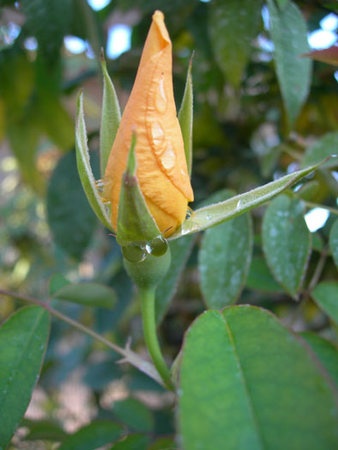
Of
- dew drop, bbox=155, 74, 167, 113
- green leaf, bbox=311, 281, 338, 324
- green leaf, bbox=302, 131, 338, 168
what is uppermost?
dew drop, bbox=155, 74, 167, 113

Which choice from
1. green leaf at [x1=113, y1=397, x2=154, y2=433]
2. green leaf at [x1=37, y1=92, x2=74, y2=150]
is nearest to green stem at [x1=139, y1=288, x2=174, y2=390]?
green leaf at [x1=113, y1=397, x2=154, y2=433]

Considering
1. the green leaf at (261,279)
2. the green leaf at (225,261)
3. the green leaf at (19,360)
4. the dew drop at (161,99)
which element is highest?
the dew drop at (161,99)

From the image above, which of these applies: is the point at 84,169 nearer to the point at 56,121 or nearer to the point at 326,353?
the point at 326,353

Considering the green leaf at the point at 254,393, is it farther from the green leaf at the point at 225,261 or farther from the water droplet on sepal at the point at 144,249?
the green leaf at the point at 225,261

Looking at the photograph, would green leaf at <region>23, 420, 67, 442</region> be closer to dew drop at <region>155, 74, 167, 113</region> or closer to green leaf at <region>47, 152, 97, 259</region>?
green leaf at <region>47, 152, 97, 259</region>

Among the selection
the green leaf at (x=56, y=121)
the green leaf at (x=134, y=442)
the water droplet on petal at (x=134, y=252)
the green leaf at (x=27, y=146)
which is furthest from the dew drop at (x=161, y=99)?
the green leaf at (x=27, y=146)

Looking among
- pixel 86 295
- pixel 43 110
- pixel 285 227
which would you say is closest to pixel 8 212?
pixel 43 110
